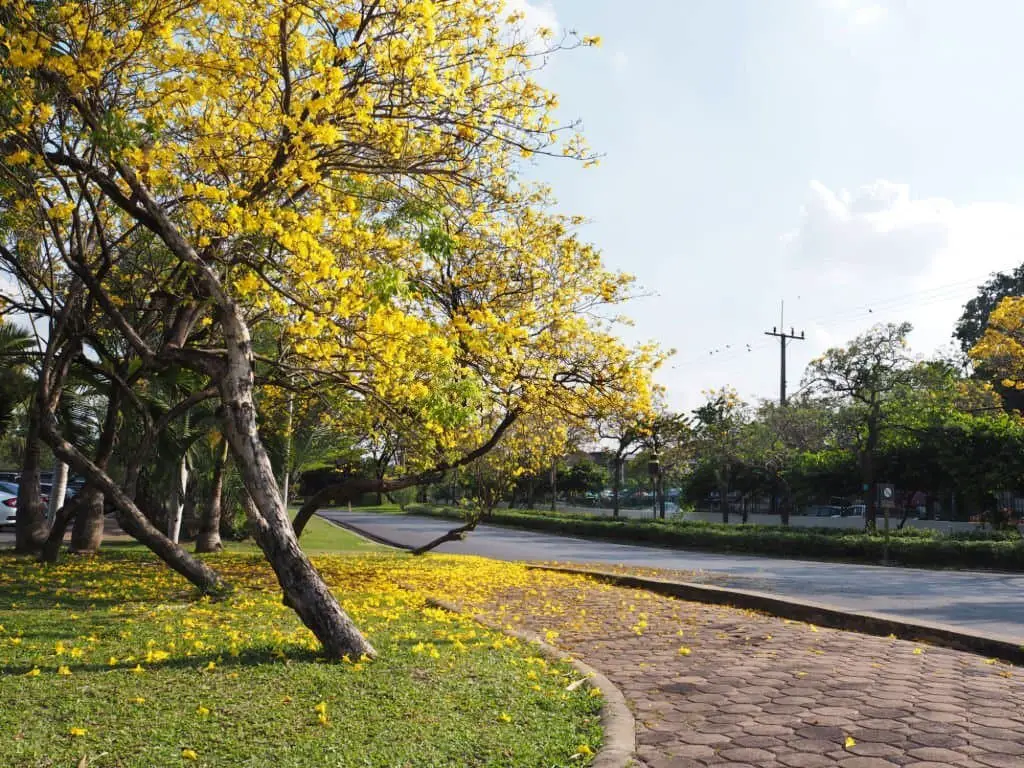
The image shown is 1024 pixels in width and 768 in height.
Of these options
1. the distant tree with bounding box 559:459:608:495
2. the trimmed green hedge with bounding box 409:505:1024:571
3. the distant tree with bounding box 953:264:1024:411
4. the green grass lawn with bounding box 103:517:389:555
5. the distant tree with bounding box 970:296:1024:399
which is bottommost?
the green grass lawn with bounding box 103:517:389:555

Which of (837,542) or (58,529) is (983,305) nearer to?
(837,542)

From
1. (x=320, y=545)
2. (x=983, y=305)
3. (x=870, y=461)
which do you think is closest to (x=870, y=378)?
(x=870, y=461)

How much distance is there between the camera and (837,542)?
2309 cm

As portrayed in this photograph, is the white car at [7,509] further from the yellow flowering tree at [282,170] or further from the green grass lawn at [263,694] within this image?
the green grass lawn at [263,694]

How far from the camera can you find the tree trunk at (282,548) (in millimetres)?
5953

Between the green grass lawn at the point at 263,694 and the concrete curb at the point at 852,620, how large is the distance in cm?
365

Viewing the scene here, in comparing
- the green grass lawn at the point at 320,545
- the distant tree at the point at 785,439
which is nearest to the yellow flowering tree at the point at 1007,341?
the distant tree at the point at 785,439

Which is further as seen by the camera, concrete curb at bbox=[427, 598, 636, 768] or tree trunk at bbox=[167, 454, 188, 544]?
tree trunk at bbox=[167, 454, 188, 544]

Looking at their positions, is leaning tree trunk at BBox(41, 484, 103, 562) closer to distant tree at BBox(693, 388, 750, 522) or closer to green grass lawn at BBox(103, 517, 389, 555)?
green grass lawn at BBox(103, 517, 389, 555)

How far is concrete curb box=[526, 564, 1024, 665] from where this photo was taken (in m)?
7.22

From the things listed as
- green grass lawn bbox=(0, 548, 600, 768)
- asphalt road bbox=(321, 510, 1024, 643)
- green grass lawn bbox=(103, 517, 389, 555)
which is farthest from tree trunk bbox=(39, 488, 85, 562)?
asphalt road bbox=(321, 510, 1024, 643)

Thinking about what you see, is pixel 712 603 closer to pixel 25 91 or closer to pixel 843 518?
pixel 25 91

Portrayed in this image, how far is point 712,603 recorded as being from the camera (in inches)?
418

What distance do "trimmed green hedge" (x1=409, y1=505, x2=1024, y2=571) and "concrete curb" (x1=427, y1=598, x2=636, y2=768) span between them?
16.7m
